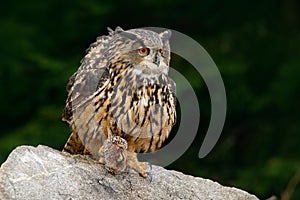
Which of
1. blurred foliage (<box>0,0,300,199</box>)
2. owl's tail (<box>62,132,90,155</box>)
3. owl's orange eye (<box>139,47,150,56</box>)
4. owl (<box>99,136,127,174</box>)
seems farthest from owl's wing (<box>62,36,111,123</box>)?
blurred foliage (<box>0,0,300,199</box>)

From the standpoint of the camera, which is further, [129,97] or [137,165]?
[129,97]

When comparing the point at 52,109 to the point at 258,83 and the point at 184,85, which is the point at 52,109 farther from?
the point at 258,83

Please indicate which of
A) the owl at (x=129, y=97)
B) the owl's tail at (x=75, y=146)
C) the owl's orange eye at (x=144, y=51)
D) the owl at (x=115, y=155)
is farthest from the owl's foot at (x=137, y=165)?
the owl's orange eye at (x=144, y=51)

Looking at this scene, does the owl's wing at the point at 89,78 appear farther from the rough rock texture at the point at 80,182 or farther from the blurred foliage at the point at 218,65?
the blurred foliage at the point at 218,65

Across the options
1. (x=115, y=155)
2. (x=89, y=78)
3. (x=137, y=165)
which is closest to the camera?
(x=115, y=155)

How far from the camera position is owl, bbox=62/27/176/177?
15.8ft

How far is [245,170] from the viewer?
27.5 ft

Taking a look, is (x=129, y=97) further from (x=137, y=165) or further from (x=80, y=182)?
(x=80, y=182)

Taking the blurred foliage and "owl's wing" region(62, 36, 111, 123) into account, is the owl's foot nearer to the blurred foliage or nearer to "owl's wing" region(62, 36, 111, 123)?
"owl's wing" region(62, 36, 111, 123)

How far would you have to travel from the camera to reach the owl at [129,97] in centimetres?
482

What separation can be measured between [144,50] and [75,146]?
0.73 meters

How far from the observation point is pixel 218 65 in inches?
328

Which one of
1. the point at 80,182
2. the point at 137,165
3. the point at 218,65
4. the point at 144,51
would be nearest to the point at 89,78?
the point at 144,51

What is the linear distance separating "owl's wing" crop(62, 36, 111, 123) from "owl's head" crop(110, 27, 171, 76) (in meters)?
0.14
